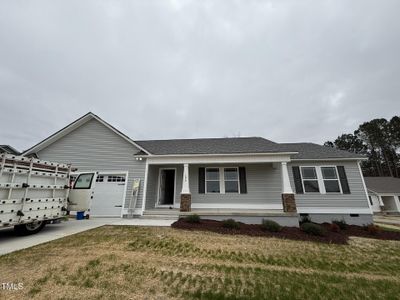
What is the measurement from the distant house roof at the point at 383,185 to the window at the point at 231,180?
2432cm

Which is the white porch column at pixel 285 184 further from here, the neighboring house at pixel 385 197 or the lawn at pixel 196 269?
the neighboring house at pixel 385 197

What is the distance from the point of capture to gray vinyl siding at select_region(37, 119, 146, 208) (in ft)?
33.5

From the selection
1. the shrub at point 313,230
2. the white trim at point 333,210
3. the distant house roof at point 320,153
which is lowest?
the shrub at point 313,230

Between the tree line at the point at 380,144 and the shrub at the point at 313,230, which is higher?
the tree line at the point at 380,144

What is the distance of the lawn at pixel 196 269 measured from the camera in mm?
2857

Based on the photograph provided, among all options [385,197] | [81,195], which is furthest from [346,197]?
[385,197]

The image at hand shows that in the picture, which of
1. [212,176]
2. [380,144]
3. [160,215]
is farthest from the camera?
[380,144]

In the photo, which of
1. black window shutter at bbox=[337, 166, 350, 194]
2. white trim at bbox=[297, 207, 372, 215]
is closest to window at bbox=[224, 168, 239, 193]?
white trim at bbox=[297, 207, 372, 215]

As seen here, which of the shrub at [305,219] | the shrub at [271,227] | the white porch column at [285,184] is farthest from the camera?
the shrub at [305,219]

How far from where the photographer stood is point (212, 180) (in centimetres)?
1065

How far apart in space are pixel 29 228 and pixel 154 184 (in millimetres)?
5862

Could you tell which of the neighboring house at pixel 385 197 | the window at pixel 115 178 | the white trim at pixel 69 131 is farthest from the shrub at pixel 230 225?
the neighboring house at pixel 385 197

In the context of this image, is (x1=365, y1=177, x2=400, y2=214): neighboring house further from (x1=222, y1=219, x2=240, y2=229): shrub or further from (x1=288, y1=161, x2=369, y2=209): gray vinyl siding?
(x1=222, y1=219, x2=240, y2=229): shrub

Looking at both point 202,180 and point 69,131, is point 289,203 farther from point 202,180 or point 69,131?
point 69,131
